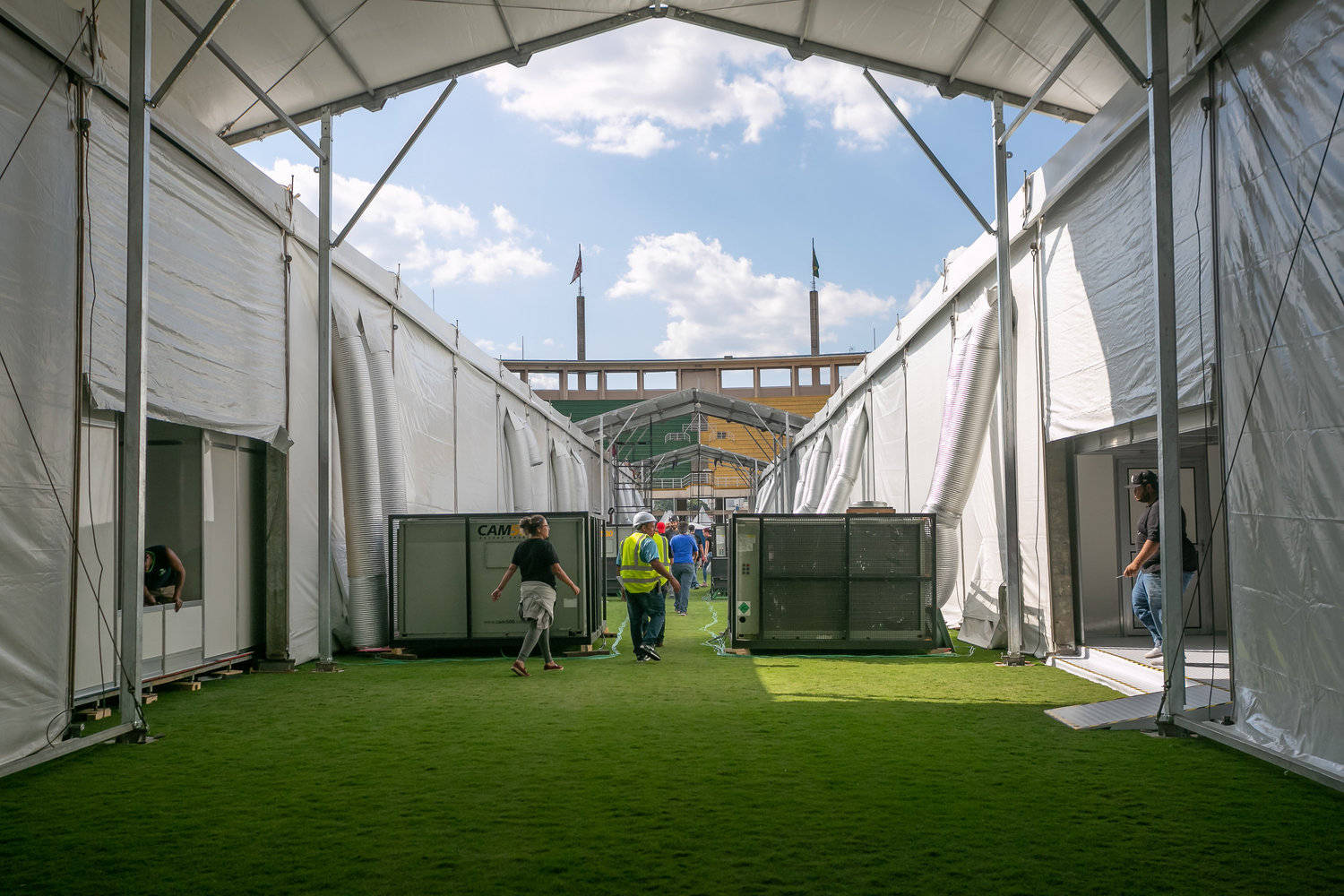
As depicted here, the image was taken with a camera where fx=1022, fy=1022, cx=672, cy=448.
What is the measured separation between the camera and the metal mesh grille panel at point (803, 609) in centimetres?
1216

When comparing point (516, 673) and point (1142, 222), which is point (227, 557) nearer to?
point (516, 673)

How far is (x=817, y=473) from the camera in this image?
26.7m

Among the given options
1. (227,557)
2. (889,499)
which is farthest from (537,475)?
(227,557)

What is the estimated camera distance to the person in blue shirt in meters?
18.8

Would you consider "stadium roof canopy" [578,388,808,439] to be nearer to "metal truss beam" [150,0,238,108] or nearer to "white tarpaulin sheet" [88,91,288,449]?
"white tarpaulin sheet" [88,91,288,449]

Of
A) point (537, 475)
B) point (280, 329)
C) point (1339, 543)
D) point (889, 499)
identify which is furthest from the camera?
point (537, 475)

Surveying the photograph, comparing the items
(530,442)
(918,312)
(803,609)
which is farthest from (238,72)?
(530,442)

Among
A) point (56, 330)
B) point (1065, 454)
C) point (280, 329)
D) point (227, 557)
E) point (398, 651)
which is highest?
point (280, 329)

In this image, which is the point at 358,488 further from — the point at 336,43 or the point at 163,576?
the point at 336,43

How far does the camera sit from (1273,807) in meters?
4.82

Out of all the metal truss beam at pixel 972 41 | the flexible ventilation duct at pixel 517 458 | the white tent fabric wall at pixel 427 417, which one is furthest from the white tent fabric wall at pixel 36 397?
the flexible ventilation duct at pixel 517 458

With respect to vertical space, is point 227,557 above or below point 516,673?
above

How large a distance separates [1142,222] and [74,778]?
337 inches

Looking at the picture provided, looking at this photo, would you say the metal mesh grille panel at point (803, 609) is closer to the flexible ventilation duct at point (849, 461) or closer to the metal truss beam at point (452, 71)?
the metal truss beam at point (452, 71)
